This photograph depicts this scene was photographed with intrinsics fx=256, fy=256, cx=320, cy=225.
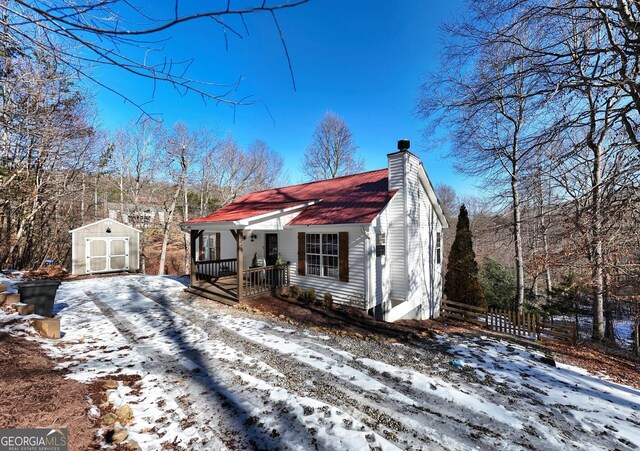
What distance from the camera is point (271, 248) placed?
1119 cm

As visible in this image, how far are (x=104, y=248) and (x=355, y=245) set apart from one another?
13.1 meters

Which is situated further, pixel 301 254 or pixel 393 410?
pixel 301 254

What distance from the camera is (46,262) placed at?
15.1m

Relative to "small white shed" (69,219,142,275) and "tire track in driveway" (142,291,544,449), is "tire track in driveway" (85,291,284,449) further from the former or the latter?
"small white shed" (69,219,142,275)

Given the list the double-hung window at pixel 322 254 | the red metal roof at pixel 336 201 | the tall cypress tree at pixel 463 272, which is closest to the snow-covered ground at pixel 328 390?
the double-hung window at pixel 322 254

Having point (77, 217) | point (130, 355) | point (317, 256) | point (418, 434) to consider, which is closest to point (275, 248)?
point (317, 256)

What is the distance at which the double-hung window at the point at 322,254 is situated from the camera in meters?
9.20

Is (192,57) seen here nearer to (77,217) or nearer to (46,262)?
(46,262)

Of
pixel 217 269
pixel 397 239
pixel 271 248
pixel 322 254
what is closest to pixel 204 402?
pixel 322 254

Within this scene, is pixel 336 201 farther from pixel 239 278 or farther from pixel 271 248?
pixel 239 278

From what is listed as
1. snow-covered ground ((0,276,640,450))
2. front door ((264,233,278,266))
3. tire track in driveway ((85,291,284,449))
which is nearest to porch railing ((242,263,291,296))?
front door ((264,233,278,266))

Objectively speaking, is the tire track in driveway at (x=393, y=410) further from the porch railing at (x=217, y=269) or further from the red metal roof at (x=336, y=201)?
the porch railing at (x=217, y=269)

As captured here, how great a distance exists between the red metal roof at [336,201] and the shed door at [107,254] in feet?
20.3

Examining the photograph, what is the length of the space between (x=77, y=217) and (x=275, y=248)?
16.1 metres
